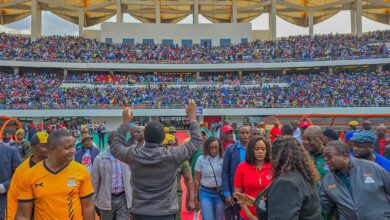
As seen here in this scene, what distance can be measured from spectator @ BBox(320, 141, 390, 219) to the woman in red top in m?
1.03

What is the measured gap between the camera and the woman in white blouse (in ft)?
17.7

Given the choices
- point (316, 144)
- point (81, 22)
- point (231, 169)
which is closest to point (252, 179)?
point (231, 169)

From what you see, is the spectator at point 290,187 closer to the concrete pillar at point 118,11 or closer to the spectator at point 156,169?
the spectator at point 156,169

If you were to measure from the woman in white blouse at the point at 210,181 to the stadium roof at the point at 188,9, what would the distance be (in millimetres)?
43843

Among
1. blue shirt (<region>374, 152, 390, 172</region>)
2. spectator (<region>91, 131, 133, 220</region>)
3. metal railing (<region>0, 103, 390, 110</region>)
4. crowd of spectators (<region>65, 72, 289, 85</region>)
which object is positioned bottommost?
spectator (<region>91, 131, 133, 220</region>)

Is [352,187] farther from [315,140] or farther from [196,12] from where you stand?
[196,12]

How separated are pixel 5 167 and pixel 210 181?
8.99 ft

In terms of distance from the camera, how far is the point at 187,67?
43219mm

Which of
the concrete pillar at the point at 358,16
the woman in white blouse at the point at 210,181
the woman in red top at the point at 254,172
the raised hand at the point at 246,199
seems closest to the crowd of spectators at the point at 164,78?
the concrete pillar at the point at 358,16

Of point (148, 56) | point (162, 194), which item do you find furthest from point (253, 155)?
point (148, 56)

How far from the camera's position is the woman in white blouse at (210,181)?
213 inches

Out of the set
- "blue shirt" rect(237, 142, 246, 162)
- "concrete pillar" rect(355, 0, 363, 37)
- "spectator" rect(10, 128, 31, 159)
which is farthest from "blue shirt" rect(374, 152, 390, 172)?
"concrete pillar" rect(355, 0, 363, 37)

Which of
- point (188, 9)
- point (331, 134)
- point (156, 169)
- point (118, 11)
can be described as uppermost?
point (188, 9)

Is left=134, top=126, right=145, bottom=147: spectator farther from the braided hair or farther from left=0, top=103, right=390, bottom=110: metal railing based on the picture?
left=0, top=103, right=390, bottom=110: metal railing
